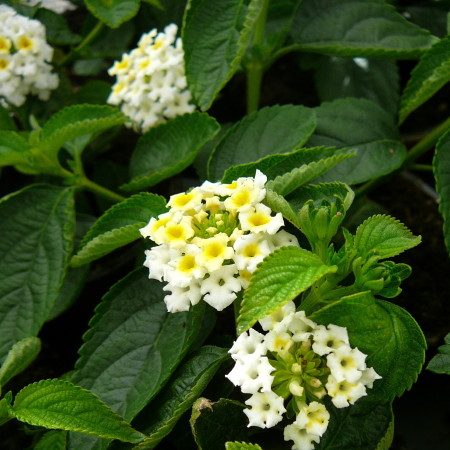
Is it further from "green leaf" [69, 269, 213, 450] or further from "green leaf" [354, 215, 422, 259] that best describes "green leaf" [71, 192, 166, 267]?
"green leaf" [354, 215, 422, 259]

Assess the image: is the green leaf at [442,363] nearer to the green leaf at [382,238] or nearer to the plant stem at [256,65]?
the green leaf at [382,238]

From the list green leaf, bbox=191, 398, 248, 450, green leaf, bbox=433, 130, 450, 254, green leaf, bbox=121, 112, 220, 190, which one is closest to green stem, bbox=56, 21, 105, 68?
green leaf, bbox=121, 112, 220, 190

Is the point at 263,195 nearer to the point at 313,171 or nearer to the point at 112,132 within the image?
the point at 313,171

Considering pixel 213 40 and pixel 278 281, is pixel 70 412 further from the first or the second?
pixel 213 40

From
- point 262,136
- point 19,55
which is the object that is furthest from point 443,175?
point 19,55

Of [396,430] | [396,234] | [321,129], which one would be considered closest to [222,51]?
[321,129]

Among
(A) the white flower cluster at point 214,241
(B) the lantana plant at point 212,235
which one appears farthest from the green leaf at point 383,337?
(A) the white flower cluster at point 214,241
